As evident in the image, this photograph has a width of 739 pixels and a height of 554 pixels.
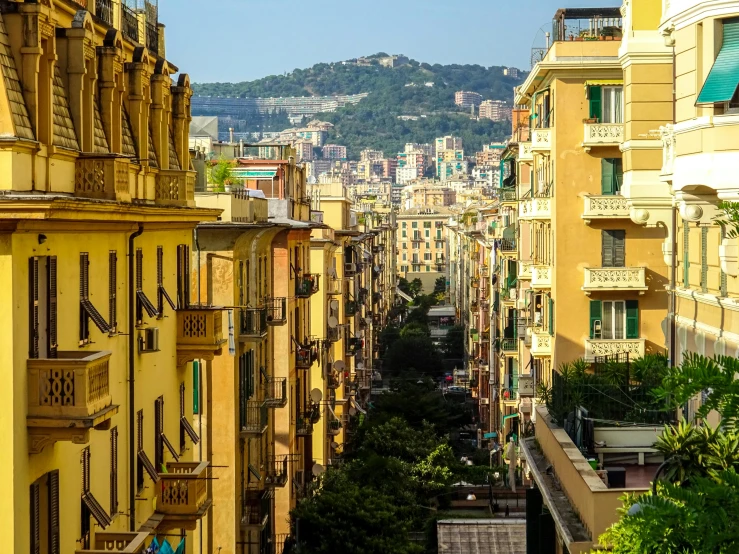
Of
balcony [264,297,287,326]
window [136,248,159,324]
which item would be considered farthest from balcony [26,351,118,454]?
balcony [264,297,287,326]

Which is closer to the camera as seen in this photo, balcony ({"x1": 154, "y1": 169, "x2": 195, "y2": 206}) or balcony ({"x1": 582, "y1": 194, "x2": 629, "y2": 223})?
balcony ({"x1": 154, "y1": 169, "x2": 195, "y2": 206})

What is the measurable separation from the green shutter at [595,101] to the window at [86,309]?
2532cm

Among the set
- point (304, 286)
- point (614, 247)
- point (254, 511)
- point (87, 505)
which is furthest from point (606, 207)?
point (87, 505)

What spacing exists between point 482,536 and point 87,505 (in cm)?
2500

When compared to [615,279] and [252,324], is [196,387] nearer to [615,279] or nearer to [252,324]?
[252,324]

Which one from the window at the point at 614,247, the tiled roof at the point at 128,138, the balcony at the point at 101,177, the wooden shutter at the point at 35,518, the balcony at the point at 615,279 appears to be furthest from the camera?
the window at the point at 614,247

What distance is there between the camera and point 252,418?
37688mm

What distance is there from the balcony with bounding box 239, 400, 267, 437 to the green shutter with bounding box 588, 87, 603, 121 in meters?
13.6

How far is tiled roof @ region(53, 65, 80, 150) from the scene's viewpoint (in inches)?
711

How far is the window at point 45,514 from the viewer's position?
16641 millimetres

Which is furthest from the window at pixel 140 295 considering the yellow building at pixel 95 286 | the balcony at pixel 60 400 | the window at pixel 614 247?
the window at pixel 614 247

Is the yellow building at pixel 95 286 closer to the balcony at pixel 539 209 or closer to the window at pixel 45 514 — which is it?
the window at pixel 45 514

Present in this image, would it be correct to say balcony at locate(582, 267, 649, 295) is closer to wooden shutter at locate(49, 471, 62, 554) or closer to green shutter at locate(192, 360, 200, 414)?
green shutter at locate(192, 360, 200, 414)

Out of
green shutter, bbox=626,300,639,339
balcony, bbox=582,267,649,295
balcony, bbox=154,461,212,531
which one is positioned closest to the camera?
balcony, bbox=154,461,212,531
